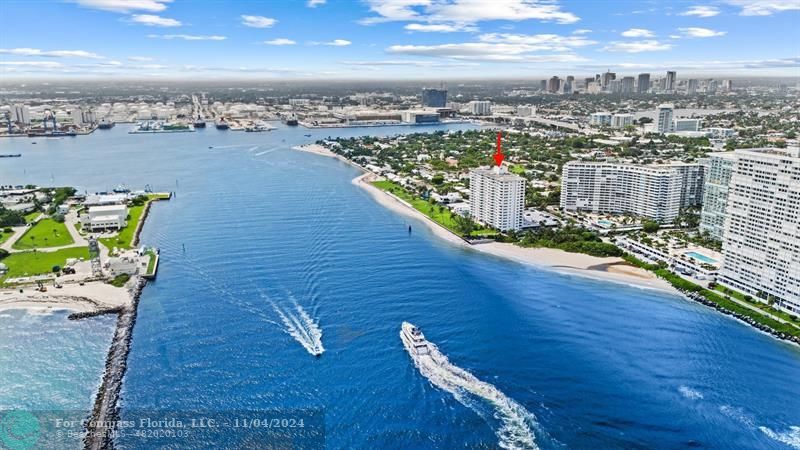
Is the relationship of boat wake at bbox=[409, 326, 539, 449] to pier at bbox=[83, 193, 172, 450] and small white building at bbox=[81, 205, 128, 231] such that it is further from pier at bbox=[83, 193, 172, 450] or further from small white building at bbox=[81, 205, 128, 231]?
small white building at bbox=[81, 205, 128, 231]

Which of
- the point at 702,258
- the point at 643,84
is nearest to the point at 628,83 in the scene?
the point at 643,84

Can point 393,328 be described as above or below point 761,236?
below

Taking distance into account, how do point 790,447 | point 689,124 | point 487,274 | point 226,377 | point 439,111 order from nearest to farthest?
point 790,447, point 226,377, point 487,274, point 689,124, point 439,111

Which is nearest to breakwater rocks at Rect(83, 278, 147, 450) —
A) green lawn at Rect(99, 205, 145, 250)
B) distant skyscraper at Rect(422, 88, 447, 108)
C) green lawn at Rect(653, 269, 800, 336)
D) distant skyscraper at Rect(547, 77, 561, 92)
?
green lawn at Rect(99, 205, 145, 250)

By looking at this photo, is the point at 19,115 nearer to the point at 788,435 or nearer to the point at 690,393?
the point at 690,393

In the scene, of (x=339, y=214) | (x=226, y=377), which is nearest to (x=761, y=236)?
(x=226, y=377)

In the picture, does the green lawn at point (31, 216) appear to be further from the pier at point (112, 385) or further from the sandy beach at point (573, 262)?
the sandy beach at point (573, 262)

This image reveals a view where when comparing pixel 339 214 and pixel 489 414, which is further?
pixel 339 214

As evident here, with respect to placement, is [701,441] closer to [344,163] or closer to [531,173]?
[531,173]
